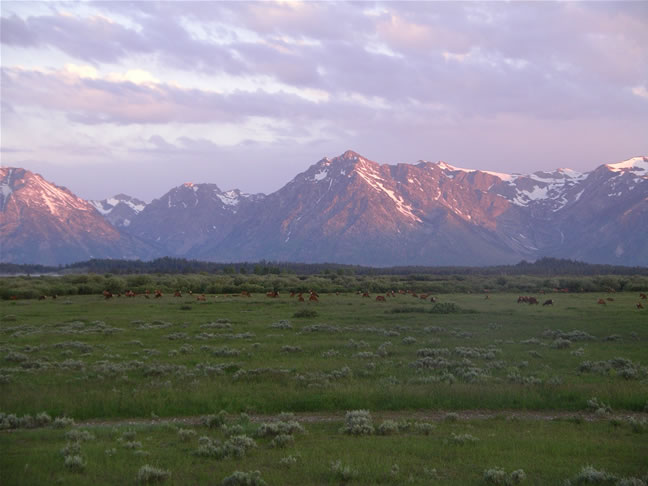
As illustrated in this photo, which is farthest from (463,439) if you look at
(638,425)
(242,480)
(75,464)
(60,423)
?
(60,423)

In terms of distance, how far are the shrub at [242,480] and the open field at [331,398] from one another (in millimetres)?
514

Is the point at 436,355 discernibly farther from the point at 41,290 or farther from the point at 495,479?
the point at 41,290

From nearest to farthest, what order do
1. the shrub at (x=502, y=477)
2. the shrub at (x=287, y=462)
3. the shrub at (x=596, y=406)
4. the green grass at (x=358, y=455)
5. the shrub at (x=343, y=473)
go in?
the shrub at (x=502, y=477) → the shrub at (x=343, y=473) → the green grass at (x=358, y=455) → the shrub at (x=287, y=462) → the shrub at (x=596, y=406)

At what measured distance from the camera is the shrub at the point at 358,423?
15.1 m

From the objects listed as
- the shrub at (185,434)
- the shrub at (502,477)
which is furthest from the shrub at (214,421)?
the shrub at (502,477)

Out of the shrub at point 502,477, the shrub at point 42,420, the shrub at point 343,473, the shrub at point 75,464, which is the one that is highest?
the shrub at point 502,477

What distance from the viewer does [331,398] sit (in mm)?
18922

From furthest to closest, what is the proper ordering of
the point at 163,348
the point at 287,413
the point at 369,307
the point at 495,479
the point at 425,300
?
1. the point at 425,300
2. the point at 369,307
3. the point at 163,348
4. the point at 287,413
5. the point at 495,479

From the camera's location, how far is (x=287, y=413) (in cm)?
1747

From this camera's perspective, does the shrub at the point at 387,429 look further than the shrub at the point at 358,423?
Yes

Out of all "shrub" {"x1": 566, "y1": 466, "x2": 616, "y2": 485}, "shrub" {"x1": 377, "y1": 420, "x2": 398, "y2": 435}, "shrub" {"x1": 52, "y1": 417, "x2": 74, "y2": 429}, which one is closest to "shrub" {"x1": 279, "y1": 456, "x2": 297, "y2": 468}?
"shrub" {"x1": 377, "y1": 420, "x2": 398, "y2": 435}

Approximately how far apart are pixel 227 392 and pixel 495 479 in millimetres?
10761

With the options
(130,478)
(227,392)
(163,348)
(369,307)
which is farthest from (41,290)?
(130,478)

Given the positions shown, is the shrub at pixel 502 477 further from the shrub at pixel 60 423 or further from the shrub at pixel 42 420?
the shrub at pixel 42 420
